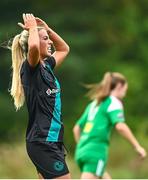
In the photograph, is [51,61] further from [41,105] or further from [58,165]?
[58,165]

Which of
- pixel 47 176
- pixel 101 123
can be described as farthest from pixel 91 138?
pixel 47 176

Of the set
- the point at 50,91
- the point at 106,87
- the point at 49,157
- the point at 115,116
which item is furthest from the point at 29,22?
the point at 106,87

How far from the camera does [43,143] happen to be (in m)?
7.54

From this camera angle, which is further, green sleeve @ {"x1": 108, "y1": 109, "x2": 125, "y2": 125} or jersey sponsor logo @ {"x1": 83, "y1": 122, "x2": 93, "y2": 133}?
jersey sponsor logo @ {"x1": 83, "y1": 122, "x2": 93, "y2": 133}

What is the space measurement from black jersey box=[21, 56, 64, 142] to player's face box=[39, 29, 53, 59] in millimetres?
161

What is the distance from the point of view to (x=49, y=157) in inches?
297

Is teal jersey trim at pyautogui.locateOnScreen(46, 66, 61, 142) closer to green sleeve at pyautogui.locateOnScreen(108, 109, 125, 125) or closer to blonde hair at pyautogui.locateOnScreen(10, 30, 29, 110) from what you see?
blonde hair at pyautogui.locateOnScreen(10, 30, 29, 110)

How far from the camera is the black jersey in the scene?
24.8ft

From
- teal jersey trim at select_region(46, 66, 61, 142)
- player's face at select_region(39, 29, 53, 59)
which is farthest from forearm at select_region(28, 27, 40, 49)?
teal jersey trim at select_region(46, 66, 61, 142)

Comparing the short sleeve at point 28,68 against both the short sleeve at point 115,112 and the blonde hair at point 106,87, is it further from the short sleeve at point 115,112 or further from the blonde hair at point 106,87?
the blonde hair at point 106,87

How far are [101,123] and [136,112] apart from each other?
1218cm

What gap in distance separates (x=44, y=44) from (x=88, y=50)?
54.6 feet

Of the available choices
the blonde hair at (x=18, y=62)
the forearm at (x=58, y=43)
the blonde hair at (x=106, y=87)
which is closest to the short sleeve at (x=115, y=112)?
the blonde hair at (x=106, y=87)

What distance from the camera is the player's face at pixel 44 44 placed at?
7.71m
